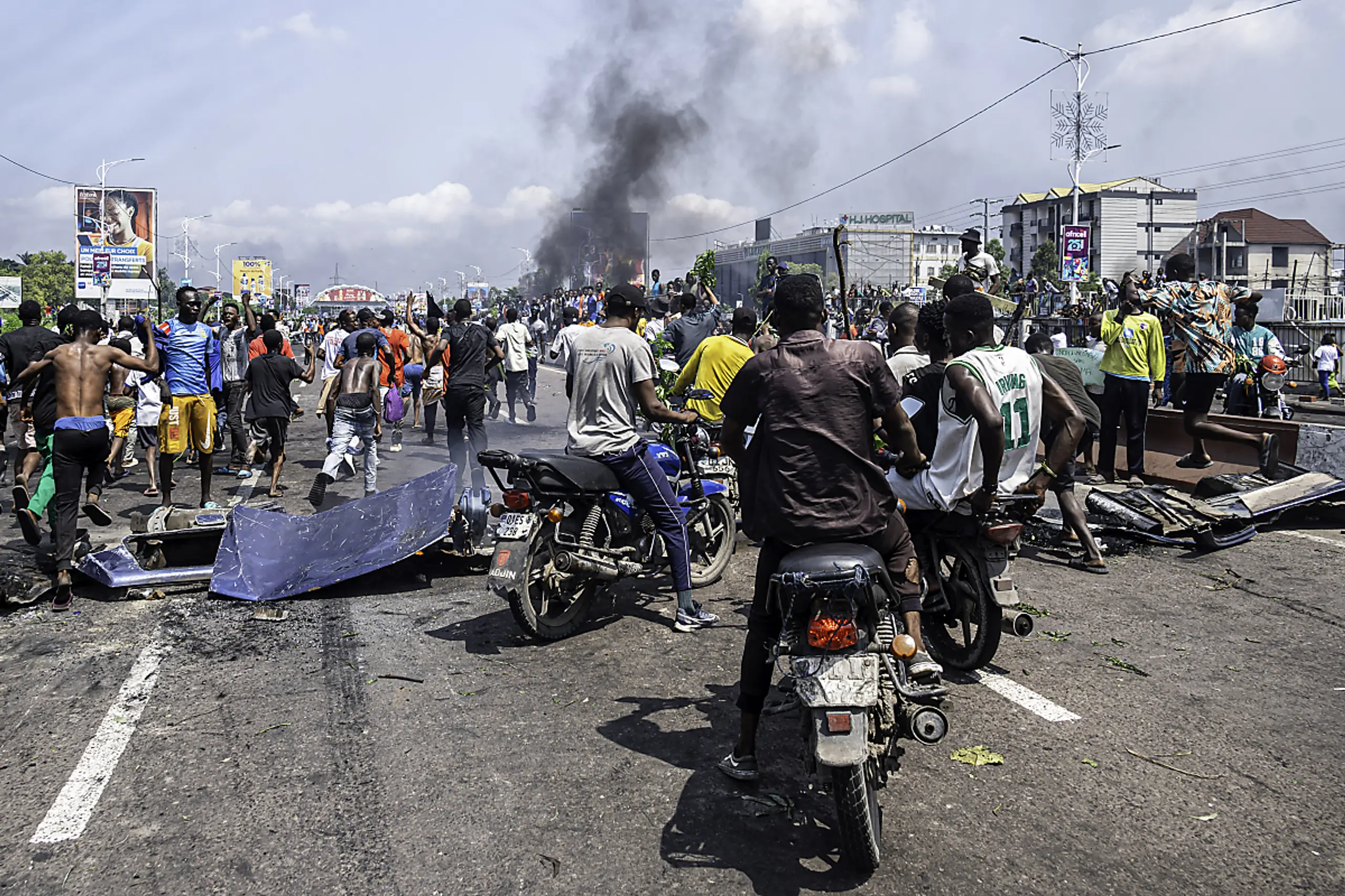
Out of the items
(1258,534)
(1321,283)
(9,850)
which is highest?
(1321,283)

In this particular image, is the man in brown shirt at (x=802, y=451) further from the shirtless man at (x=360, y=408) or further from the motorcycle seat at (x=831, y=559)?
the shirtless man at (x=360, y=408)

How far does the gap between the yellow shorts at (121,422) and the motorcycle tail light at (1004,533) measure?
997 cm

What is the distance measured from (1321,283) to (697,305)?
166ft

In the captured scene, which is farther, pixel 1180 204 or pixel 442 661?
pixel 1180 204

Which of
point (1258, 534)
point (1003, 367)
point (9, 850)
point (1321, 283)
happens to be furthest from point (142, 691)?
point (1321, 283)

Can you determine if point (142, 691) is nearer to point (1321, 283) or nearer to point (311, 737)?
point (311, 737)

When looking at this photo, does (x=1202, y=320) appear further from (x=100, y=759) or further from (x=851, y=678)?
(x=100, y=759)

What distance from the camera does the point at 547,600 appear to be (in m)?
5.89

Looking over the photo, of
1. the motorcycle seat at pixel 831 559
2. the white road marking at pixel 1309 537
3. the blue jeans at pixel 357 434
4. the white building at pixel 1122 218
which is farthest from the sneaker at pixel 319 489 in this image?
the white building at pixel 1122 218

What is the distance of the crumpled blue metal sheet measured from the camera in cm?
683

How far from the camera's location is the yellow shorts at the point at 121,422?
11.6 metres

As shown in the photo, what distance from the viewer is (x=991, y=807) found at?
3826 millimetres

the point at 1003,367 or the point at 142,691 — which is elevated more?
the point at 1003,367

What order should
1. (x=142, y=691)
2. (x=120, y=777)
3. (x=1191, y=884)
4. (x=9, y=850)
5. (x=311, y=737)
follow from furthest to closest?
(x=142, y=691) → (x=311, y=737) → (x=120, y=777) → (x=9, y=850) → (x=1191, y=884)
